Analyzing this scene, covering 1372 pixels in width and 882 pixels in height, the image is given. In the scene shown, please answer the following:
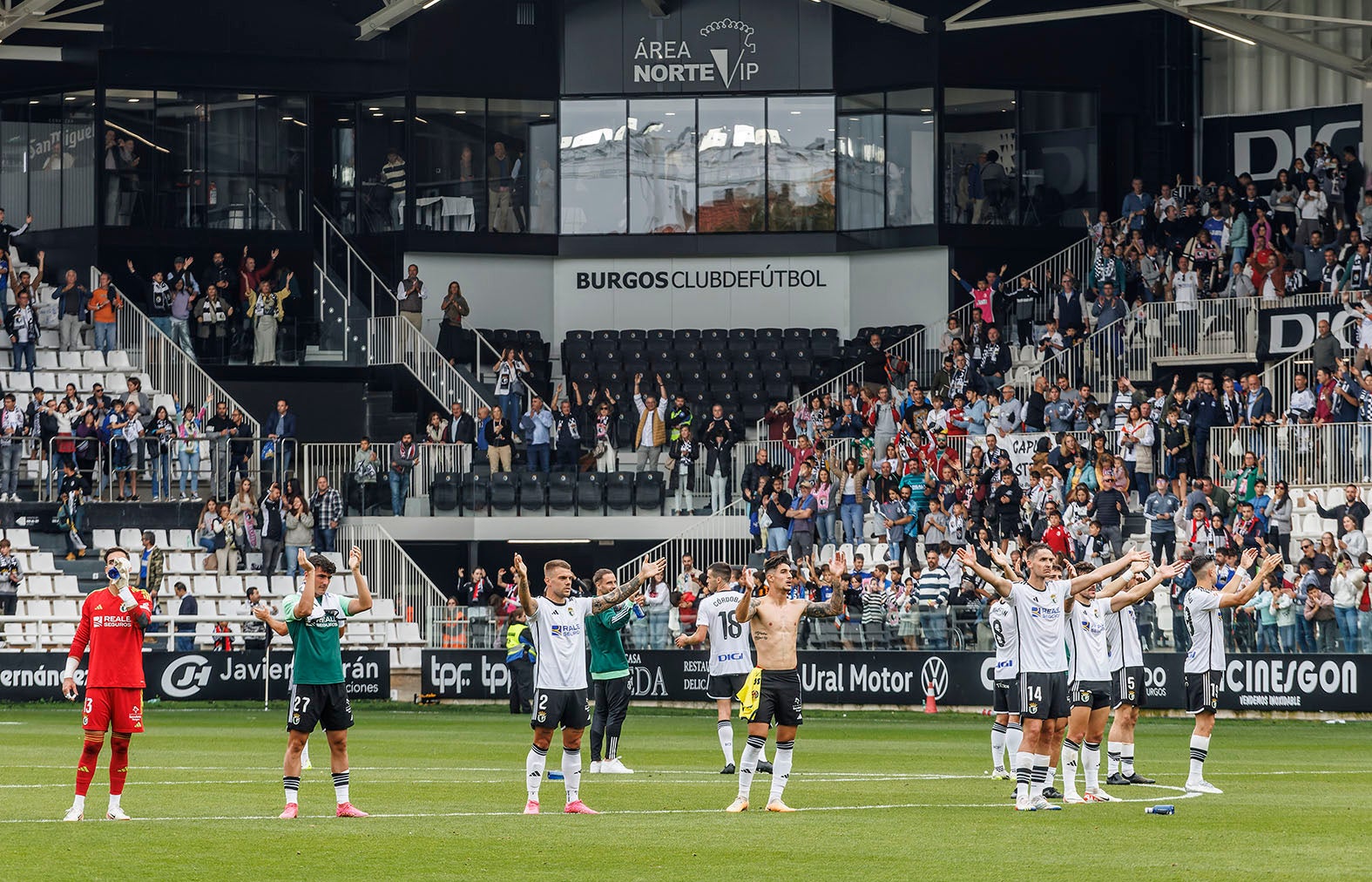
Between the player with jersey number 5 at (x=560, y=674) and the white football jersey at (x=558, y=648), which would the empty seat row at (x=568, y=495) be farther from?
the white football jersey at (x=558, y=648)

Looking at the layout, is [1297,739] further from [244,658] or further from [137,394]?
[137,394]

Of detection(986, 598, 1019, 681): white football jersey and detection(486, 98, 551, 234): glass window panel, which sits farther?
detection(486, 98, 551, 234): glass window panel

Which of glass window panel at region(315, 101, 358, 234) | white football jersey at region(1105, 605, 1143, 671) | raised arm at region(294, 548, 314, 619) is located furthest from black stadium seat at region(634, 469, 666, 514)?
raised arm at region(294, 548, 314, 619)

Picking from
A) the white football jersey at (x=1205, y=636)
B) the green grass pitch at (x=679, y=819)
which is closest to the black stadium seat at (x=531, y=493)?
the green grass pitch at (x=679, y=819)

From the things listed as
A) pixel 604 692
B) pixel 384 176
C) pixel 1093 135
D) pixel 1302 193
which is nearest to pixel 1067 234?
pixel 1093 135

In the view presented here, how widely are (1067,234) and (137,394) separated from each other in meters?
22.1

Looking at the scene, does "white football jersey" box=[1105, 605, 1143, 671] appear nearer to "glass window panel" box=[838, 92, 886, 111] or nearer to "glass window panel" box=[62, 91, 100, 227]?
"glass window panel" box=[838, 92, 886, 111]

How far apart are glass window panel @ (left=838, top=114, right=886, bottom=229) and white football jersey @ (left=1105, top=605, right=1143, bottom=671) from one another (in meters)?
31.6

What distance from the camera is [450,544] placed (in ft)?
148

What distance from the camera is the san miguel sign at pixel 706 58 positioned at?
5109cm

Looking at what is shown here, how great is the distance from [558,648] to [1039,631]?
3933 millimetres

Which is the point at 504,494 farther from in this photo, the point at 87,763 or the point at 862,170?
the point at 87,763

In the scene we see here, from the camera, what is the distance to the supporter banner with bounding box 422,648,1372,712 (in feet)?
99.6

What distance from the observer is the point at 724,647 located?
22203 mm
